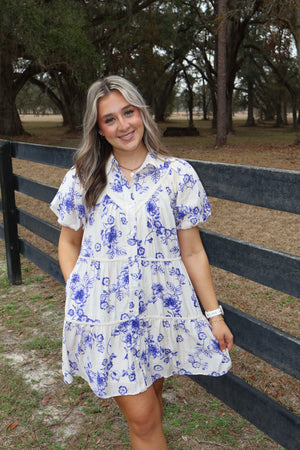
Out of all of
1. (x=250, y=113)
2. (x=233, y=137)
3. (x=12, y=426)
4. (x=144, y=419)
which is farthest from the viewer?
(x=250, y=113)

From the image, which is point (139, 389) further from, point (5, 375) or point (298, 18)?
point (298, 18)

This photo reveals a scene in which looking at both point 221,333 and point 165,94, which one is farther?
point 165,94

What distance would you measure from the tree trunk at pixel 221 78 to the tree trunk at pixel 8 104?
11.4 m

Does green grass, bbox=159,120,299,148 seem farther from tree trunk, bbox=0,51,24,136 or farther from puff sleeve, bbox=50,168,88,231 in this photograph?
puff sleeve, bbox=50,168,88,231

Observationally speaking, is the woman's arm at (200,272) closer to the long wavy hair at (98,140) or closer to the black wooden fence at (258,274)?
the black wooden fence at (258,274)

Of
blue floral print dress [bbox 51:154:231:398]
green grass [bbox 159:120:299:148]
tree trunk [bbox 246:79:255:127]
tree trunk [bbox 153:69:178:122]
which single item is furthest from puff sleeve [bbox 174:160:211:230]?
tree trunk [bbox 246:79:255:127]

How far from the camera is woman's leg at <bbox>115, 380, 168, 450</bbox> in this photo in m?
2.09

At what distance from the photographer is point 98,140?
227 cm

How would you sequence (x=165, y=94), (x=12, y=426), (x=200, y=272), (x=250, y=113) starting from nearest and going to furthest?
(x=200, y=272), (x=12, y=426), (x=165, y=94), (x=250, y=113)

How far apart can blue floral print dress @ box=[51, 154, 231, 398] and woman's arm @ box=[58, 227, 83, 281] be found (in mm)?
118

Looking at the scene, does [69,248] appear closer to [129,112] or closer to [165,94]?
[129,112]

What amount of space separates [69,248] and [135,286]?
439mm

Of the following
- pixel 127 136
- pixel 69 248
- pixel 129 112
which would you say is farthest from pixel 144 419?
pixel 129 112

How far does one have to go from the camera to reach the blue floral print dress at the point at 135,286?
211cm
